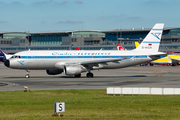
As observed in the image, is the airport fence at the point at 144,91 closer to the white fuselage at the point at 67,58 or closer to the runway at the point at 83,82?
the runway at the point at 83,82

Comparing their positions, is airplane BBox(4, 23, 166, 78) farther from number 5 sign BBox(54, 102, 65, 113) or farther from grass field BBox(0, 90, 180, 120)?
number 5 sign BBox(54, 102, 65, 113)

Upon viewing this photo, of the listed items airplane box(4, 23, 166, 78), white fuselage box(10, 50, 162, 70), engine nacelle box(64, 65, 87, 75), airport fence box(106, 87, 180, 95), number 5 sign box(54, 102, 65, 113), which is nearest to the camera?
number 5 sign box(54, 102, 65, 113)

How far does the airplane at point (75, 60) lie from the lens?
46812mm

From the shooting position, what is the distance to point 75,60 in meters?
48.5

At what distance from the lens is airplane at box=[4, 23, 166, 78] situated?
1843 inches

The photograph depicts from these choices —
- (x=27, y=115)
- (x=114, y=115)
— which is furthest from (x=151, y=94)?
(x=27, y=115)

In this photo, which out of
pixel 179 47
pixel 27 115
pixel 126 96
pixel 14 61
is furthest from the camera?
pixel 179 47

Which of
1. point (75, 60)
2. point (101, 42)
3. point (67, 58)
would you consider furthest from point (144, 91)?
point (101, 42)

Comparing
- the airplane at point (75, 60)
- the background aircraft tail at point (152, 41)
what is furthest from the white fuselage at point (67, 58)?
the background aircraft tail at point (152, 41)

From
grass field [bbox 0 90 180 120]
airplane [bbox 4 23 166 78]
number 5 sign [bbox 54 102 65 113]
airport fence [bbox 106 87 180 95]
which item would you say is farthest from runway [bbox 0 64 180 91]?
number 5 sign [bbox 54 102 65 113]

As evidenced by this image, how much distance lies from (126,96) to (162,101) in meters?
4.32

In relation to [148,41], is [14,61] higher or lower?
lower

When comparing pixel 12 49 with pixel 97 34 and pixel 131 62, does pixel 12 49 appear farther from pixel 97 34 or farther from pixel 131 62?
pixel 131 62

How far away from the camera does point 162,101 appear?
2123 centimetres
